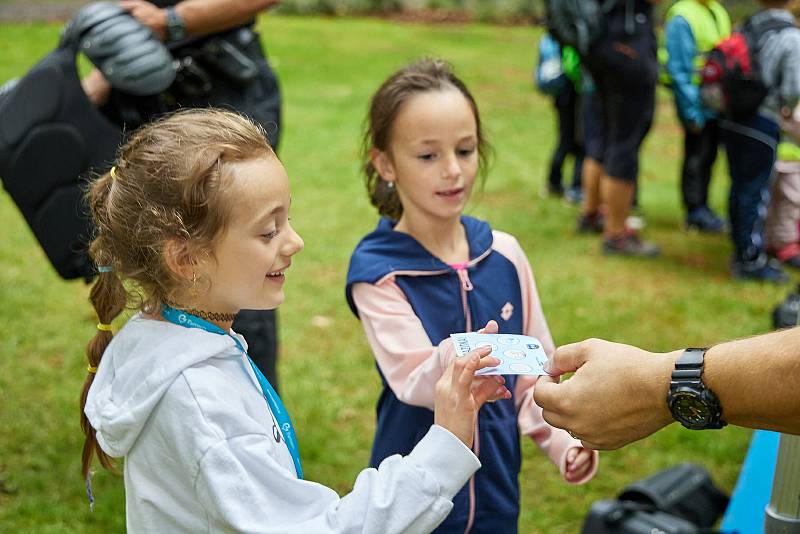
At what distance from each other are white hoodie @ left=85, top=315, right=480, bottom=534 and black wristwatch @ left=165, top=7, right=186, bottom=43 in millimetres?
1743

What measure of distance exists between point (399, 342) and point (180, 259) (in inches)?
29.2

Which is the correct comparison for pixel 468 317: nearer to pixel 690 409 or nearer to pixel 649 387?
pixel 649 387

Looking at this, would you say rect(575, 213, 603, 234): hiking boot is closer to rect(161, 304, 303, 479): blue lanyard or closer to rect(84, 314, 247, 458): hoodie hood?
rect(161, 304, 303, 479): blue lanyard

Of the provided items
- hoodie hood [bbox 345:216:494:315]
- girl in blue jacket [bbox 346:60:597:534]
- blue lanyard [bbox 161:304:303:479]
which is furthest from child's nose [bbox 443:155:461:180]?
blue lanyard [bbox 161:304:303:479]

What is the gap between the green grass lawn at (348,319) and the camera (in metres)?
4.02

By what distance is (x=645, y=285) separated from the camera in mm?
6477

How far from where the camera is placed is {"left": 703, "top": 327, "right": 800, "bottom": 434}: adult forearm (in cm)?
192

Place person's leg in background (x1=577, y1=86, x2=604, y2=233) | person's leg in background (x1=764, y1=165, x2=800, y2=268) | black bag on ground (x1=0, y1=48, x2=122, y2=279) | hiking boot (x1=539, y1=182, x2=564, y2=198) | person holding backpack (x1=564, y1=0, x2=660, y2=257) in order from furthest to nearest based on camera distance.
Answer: hiking boot (x1=539, y1=182, x2=564, y2=198), person's leg in background (x1=577, y1=86, x2=604, y2=233), person's leg in background (x1=764, y1=165, x2=800, y2=268), person holding backpack (x1=564, y1=0, x2=660, y2=257), black bag on ground (x1=0, y1=48, x2=122, y2=279)

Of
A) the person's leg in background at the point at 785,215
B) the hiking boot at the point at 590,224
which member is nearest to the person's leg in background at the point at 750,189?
the person's leg in background at the point at 785,215

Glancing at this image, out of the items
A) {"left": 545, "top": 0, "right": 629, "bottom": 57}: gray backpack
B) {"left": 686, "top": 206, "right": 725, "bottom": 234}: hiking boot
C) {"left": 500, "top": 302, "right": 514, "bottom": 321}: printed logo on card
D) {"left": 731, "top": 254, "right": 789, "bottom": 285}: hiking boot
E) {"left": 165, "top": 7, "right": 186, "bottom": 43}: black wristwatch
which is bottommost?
{"left": 686, "top": 206, "right": 725, "bottom": 234}: hiking boot

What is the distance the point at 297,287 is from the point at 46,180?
10.4ft

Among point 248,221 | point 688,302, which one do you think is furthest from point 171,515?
point 688,302

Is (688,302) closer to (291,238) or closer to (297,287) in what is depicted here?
(297,287)

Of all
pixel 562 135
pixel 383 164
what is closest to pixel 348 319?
pixel 383 164
